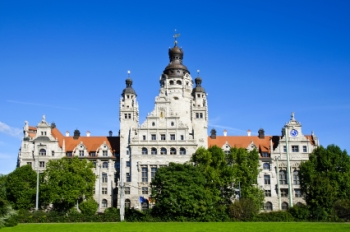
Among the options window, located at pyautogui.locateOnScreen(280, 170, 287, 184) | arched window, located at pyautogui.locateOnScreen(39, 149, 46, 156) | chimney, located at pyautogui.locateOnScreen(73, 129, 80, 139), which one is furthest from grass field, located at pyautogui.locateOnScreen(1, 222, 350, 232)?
chimney, located at pyautogui.locateOnScreen(73, 129, 80, 139)

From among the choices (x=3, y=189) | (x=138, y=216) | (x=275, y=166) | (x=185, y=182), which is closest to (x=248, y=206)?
(x=185, y=182)

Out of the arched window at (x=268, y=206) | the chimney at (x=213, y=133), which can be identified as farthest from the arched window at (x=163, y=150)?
the arched window at (x=268, y=206)

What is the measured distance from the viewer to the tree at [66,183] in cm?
6481

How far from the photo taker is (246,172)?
220 ft

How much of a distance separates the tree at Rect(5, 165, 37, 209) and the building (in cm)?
927

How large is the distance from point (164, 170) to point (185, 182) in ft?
11.7

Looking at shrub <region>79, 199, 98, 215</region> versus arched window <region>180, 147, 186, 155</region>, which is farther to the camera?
arched window <region>180, 147, 186, 155</region>

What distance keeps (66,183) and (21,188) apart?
705cm

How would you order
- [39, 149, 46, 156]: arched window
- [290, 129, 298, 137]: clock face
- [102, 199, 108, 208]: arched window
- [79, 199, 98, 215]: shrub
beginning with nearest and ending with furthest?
[79, 199, 98, 215]: shrub → [102, 199, 108, 208]: arched window → [290, 129, 298, 137]: clock face → [39, 149, 46, 156]: arched window

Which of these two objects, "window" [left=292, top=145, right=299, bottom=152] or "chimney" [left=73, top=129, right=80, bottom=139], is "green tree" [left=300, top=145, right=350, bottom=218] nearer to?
"window" [left=292, top=145, right=299, bottom=152]

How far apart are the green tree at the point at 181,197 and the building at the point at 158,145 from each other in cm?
1521

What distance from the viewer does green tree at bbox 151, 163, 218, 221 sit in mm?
53906

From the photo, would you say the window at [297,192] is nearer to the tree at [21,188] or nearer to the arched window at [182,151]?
the arched window at [182,151]

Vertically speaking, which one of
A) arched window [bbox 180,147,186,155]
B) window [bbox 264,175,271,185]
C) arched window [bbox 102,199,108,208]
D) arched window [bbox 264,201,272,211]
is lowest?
arched window [bbox 264,201,272,211]
